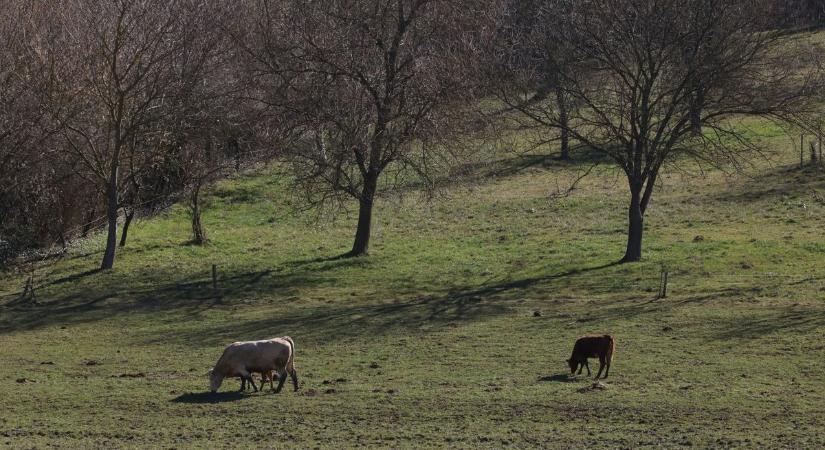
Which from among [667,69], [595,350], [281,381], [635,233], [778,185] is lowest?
[281,381]

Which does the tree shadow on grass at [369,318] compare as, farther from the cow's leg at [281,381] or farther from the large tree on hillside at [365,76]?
the cow's leg at [281,381]

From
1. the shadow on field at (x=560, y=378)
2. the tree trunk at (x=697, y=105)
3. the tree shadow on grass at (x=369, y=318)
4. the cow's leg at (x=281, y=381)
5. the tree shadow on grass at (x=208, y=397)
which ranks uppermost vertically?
the tree trunk at (x=697, y=105)

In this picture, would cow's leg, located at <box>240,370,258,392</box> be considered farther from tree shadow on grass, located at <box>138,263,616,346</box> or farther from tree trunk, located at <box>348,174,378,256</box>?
tree trunk, located at <box>348,174,378,256</box>

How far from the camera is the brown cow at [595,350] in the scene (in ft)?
84.2

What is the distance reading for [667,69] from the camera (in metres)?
41.2

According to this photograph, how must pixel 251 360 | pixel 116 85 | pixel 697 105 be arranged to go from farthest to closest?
1. pixel 116 85
2. pixel 697 105
3. pixel 251 360

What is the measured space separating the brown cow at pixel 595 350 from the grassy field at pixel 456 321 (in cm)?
49

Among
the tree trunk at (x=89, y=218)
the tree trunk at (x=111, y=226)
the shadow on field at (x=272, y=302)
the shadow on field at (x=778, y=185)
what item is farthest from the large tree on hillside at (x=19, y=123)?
the shadow on field at (x=778, y=185)

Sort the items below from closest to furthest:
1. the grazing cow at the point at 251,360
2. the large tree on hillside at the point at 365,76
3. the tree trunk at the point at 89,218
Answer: the grazing cow at the point at 251,360 → the large tree on hillside at the point at 365,76 → the tree trunk at the point at 89,218

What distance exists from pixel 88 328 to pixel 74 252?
13.4 metres

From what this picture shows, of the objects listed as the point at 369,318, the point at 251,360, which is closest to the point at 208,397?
the point at 251,360

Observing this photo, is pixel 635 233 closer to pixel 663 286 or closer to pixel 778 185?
pixel 663 286

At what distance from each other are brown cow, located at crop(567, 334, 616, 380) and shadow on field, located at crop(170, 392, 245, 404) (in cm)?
757

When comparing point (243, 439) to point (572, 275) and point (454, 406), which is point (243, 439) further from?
point (572, 275)
